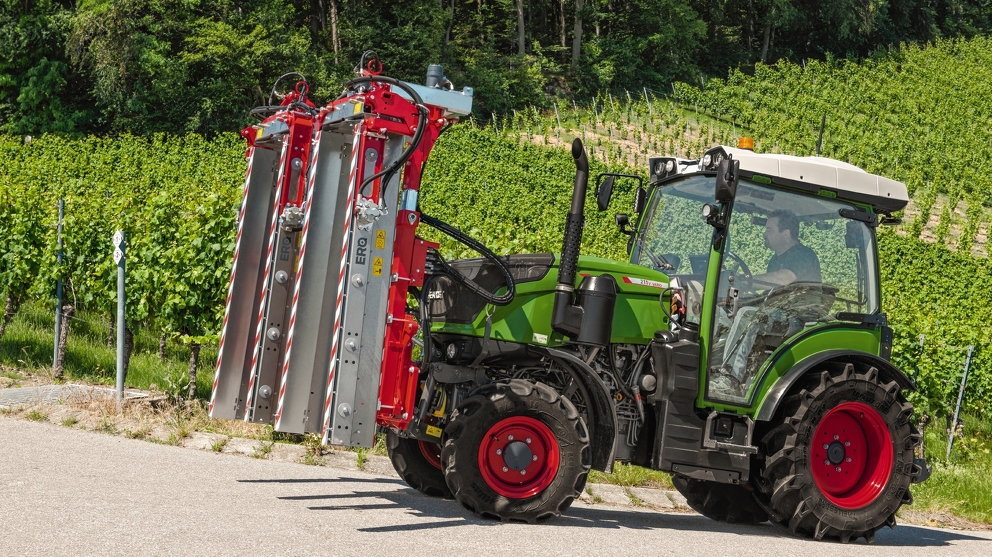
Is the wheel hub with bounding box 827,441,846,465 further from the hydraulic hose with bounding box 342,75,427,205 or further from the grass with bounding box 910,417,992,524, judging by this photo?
the hydraulic hose with bounding box 342,75,427,205

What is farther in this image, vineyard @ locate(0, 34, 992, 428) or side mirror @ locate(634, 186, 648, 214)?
vineyard @ locate(0, 34, 992, 428)

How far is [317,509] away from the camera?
257 inches

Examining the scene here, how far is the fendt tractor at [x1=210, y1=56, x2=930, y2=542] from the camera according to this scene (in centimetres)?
645

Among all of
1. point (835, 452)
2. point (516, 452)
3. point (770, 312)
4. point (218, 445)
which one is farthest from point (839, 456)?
point (218, 445)

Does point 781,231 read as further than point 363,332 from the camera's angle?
Yes

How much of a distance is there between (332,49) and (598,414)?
1876 inches

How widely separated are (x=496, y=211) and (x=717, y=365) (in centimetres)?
1908

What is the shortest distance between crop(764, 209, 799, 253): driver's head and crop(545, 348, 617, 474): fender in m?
1.72

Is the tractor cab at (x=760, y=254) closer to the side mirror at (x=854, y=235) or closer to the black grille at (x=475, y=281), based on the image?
the side mirror at (x=854, y=235)

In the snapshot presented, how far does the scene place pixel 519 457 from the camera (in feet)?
21.9

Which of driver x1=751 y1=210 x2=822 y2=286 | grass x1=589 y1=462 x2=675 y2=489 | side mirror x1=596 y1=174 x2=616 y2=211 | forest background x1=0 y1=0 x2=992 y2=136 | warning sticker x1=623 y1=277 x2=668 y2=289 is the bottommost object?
grass x1=589 y1=462 x2=675 y2=489

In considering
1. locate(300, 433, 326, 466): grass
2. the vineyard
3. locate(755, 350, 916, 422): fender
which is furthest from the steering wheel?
the vineyard

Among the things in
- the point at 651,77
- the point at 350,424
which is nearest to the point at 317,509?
the point at 350,424

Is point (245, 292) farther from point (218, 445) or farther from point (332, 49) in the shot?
point (332, 49)
